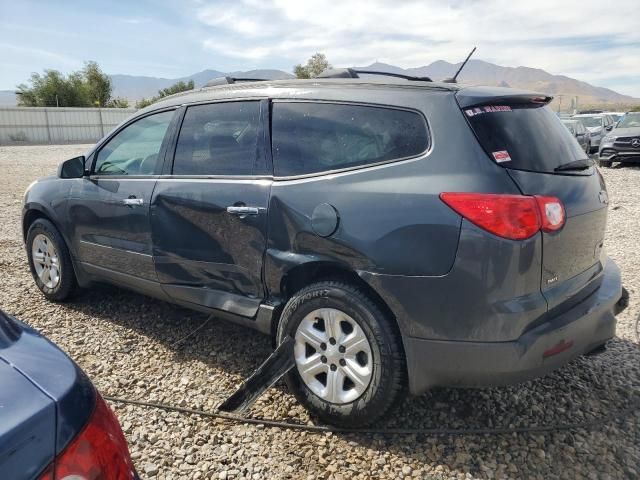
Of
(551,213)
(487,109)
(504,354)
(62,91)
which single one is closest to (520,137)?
(487,109)

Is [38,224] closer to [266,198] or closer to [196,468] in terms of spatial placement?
[266,198]

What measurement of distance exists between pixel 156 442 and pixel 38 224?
8.91 ft

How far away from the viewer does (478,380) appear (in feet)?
8.04

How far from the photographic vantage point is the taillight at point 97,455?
1.16 metres

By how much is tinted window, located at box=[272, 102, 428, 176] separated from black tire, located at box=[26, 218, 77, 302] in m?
2.41

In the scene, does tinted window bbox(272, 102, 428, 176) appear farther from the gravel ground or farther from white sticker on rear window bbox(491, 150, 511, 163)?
the gravel ground

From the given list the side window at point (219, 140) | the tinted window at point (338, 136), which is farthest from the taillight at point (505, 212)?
the side window at point (219, 140)

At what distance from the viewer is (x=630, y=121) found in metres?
17.2

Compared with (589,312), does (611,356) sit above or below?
below

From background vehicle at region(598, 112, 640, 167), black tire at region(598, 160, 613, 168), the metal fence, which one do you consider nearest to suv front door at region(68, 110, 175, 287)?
background vehicle at region(598, 112, 640, 167)

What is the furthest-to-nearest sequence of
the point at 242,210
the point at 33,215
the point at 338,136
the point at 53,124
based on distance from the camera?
the point at 53,124
the point at 33,215
the point at 242,210
the point at 338,136

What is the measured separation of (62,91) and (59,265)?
5723cm

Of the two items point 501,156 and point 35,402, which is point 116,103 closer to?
point 501,156

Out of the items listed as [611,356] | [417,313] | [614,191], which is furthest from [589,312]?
[614,191]
